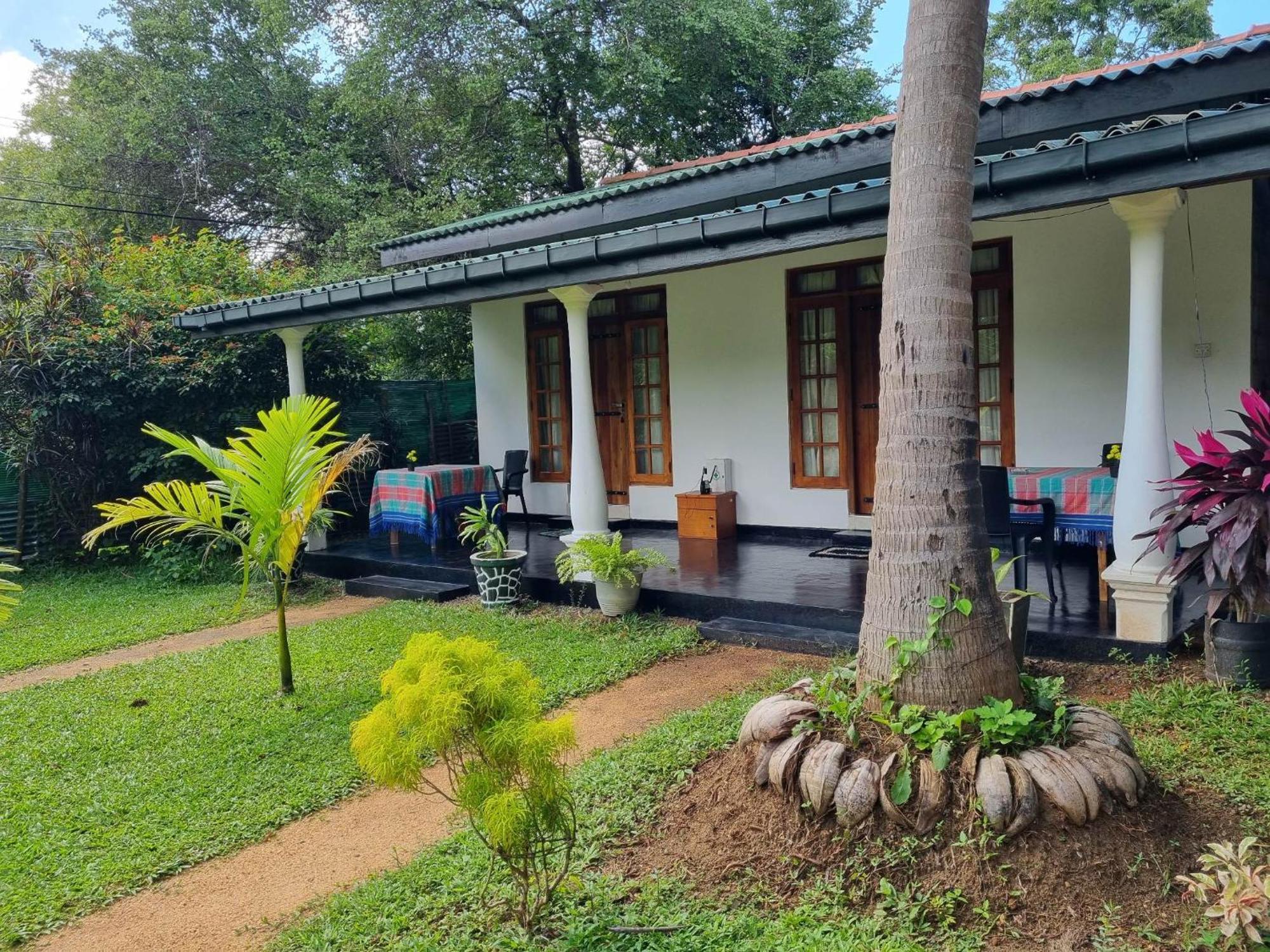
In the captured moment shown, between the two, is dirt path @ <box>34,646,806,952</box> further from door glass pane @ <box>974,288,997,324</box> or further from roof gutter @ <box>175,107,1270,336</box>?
door glass pane @ <box>974,288,997,324</box>

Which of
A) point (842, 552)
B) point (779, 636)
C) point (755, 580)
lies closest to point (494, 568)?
point (755, 580)

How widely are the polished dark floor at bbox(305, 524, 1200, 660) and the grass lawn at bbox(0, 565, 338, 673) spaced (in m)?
0.83

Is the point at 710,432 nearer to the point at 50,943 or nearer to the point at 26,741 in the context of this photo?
the point at 26,741

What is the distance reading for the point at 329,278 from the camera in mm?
12906

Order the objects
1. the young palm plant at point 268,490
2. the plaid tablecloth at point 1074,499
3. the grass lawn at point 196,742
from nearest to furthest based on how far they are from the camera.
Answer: the grass lawn at point 196,742 → the young palm plant at point 268,490 → the plaid tablecloth at point 1074,499

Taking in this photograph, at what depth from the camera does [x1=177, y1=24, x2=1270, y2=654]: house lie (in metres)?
4.48

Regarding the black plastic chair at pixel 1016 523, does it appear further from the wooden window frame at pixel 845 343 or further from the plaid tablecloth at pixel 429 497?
the plaid tablecloth at pixel 429 497

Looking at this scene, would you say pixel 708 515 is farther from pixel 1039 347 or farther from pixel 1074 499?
pixel 1074 499

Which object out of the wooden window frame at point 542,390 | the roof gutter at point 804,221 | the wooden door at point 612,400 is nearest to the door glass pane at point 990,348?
the roof gutter at point 804,221

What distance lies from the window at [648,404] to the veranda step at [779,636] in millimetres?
3362

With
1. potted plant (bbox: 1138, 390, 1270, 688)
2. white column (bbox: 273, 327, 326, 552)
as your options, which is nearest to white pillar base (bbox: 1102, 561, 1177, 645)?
potted plant (bbox: 1138, 390, 1270, 688)

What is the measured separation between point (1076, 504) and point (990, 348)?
7.20 feet

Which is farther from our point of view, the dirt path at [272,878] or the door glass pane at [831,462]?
the door glass pane at [831,462]

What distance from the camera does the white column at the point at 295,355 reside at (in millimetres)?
8758
